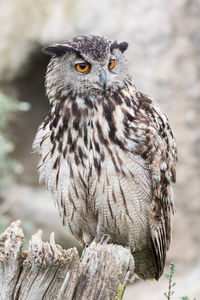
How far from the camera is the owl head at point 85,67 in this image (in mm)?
3295

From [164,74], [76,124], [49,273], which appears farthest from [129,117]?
[164,74]

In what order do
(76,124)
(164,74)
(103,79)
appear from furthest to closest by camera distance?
(164,74) < (76,124) < (103,79)

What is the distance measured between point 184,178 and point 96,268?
14.7ft

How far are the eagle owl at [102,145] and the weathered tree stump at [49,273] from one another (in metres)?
0.80

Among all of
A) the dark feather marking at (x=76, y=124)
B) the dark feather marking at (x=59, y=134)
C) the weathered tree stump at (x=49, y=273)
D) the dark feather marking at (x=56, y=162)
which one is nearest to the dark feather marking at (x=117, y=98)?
the dark feather marking at (x=76, y=124)

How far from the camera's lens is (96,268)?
2.59 m

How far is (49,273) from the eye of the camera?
2.53 m

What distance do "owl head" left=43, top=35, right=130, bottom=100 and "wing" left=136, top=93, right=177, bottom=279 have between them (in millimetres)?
253

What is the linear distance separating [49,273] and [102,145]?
1.01 metres

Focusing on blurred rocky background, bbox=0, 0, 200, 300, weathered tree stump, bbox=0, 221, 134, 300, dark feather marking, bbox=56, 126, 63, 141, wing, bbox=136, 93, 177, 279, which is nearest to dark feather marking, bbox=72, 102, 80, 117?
dark feather marking, bbox=56, 126, 63, 141

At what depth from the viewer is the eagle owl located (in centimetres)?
332

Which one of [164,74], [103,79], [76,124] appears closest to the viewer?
[103,79]

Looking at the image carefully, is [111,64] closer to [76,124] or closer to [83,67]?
[83,67]

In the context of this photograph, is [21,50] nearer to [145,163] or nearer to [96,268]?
[145,163]
